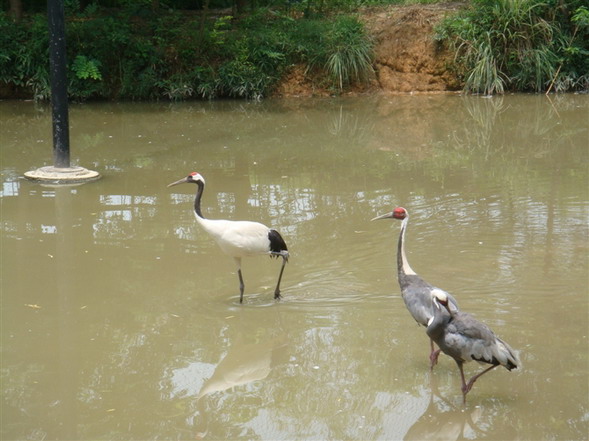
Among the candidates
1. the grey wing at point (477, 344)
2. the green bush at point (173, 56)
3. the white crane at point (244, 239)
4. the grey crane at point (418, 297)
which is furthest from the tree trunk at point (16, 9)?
the grey wing at point (477, 344)

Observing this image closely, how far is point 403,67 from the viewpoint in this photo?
20.8 m

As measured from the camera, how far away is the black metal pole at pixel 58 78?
1133 centimetres

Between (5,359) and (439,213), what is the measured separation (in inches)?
220

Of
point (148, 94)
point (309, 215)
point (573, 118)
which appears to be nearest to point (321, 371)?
point (309, 215)

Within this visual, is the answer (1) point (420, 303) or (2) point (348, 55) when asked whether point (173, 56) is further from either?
(1) point (420, 303)

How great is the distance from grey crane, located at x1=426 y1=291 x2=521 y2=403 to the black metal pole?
7344 millimetres

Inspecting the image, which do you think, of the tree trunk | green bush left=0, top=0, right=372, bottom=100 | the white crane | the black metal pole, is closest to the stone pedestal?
the black metal pole

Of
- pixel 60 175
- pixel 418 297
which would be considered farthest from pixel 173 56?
pixel 418 297

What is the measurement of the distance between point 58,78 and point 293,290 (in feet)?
17.6

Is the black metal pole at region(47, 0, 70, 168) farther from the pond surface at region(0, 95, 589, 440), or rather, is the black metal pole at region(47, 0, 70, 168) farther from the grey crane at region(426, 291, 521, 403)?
the grey crane at region(426, 291, 521, 403)

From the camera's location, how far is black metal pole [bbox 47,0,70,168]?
446 inches

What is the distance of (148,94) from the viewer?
19.9 metres

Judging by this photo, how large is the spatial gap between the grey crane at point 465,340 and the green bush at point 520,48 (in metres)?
14.7

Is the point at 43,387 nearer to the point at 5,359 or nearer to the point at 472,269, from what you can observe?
the point at 5,359
